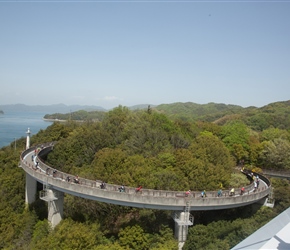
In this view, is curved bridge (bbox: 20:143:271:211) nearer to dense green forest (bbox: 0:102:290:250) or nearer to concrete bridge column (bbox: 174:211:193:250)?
concrete bridge column (bbox: 174:211:193:250)

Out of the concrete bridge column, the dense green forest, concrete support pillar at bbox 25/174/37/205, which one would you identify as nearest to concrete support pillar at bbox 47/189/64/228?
the dense green forest

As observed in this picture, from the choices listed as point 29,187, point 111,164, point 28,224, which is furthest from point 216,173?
point 29,187

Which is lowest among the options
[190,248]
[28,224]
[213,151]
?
[28,224]

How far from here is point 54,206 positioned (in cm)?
2883

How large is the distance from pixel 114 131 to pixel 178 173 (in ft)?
67.5

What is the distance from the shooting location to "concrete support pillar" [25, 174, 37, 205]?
1446 inches

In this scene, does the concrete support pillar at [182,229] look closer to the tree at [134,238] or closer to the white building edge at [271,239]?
the tree at [134,238]

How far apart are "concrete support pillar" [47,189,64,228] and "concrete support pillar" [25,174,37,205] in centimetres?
904

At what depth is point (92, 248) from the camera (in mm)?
22625

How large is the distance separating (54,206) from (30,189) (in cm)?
977

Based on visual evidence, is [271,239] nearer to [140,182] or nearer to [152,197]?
[152,197]

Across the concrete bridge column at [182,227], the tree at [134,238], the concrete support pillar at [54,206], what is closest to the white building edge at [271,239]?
the tree at [134,238]

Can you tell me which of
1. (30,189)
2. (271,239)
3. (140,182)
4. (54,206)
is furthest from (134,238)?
(271,239)

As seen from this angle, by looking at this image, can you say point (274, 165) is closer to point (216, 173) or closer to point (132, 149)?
point (216, 173)
